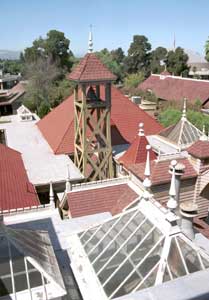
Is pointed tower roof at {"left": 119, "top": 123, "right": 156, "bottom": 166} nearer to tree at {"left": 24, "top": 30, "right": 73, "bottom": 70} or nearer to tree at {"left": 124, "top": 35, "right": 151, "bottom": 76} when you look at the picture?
tree at {"left": 24, "top": 30, "right": 73, "bottom": 70}

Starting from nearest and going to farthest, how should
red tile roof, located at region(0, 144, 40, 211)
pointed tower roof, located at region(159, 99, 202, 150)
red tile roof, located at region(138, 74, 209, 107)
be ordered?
red tile roof, located at region(0, 144, 40, 211), pointed tower roof, located at region(159, 99, 202, 150), red tile roof, located at region(138, 74, 209, 107)

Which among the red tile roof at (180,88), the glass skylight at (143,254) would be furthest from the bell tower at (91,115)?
the red tile roof at (180,88)

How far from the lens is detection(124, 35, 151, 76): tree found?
68000 mm

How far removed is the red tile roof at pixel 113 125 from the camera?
16656mm

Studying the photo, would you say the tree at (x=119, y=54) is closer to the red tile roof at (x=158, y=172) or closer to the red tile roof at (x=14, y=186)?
the red tile roof at (x=14, y=186)

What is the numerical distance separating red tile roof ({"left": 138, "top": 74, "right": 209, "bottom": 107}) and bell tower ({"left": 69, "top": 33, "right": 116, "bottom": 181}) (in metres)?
21.2

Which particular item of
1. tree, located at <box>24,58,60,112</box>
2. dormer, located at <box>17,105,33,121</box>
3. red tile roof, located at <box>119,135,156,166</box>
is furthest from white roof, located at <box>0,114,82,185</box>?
tree, located at <box>24,58,60,112</box>

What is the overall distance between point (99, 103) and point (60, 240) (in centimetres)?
742

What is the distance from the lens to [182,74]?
52688 mm

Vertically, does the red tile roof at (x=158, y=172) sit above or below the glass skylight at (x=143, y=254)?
below

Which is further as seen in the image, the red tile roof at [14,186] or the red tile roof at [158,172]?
the red tile roof at [14,186]

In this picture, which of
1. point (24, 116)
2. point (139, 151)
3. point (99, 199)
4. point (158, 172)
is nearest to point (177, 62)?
point (24, 116)

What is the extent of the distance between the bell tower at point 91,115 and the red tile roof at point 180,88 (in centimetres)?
2119

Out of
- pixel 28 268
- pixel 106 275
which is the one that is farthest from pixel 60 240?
pixel 106 275
